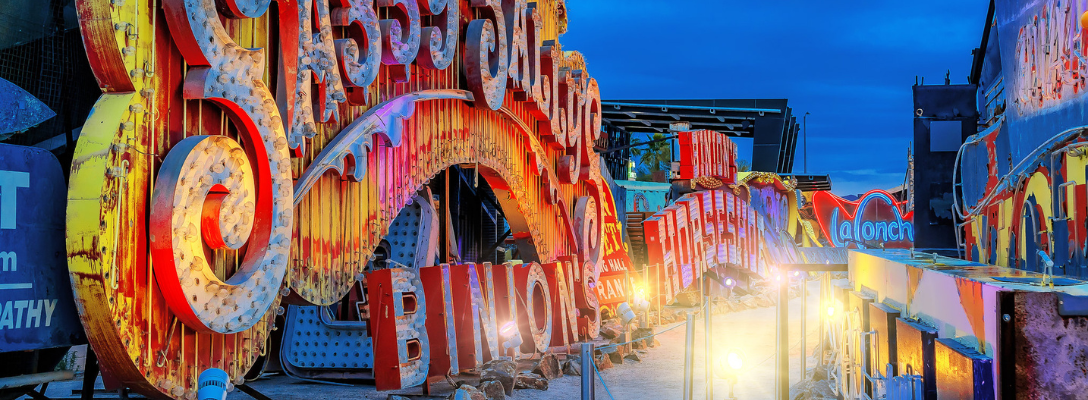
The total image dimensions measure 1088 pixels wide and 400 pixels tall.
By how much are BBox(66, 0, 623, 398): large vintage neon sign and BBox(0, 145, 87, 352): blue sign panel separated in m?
0.23

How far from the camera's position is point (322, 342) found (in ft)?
31.5

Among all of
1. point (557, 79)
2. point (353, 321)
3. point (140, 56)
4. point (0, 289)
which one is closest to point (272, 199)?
point (140, 56)

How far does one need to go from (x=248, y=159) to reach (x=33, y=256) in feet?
4.29

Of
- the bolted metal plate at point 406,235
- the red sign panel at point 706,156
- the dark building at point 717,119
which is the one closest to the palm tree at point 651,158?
the dark building at point 717,119

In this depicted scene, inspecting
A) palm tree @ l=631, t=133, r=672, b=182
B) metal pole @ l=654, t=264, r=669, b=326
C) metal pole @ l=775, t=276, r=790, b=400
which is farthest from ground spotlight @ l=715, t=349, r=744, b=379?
palm tree @ l=631, t=133, r=672, b=182

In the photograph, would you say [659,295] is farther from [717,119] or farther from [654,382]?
[717,119]

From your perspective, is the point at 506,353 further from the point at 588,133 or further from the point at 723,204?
the point at 723,204

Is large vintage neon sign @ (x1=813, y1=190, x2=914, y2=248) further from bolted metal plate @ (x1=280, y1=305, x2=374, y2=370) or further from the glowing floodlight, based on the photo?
bolted metal plate @ (x1=280, y1=305, x2=374, y2=370)

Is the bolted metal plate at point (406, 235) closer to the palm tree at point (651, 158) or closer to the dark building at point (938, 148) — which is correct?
the dark building at point (938, 148)

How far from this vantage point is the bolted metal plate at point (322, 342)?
31.0ft

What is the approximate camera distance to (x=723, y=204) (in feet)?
65.7

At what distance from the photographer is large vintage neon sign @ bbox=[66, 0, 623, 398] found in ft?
13.8

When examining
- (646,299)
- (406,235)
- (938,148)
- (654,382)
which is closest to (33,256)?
(406,235)

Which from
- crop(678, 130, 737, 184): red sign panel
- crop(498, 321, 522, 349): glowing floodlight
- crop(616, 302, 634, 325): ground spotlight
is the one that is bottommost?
crop(616, 302, 634, 325): ground spotlight
